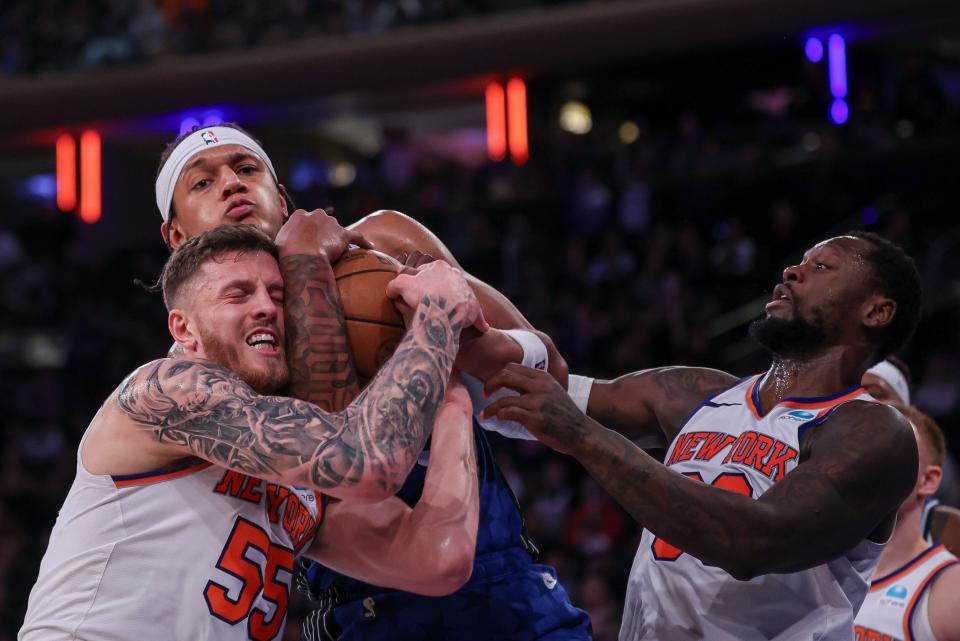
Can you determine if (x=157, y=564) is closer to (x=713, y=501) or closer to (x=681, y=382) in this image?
(x=713, y=501)

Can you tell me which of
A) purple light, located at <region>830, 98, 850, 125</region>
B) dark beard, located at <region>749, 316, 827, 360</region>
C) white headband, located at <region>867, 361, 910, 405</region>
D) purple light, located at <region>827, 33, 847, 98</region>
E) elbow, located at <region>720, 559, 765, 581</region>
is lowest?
elbow, located at <region>720, 559, 765, 581</region>

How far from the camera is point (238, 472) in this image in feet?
9.77

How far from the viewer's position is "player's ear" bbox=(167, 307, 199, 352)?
122 inches

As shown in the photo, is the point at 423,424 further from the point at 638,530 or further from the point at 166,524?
the point at 638,530

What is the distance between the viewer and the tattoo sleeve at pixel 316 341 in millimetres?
3127

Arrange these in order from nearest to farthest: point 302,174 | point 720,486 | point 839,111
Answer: point 720,486 < point 839,111 < point 302,174

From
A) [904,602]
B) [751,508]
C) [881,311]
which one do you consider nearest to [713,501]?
[751,508]

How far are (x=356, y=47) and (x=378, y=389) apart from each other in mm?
11848

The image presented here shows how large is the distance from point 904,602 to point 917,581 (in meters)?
0.10

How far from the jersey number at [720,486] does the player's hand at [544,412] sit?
584mm

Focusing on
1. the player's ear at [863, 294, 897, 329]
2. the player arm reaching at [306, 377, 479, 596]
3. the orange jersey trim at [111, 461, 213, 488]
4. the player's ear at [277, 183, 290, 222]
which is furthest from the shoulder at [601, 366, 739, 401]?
the orange jersey trim at [111, 461, 213, 488]

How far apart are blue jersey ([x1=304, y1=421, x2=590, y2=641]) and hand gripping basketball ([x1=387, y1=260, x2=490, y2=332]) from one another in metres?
0.58

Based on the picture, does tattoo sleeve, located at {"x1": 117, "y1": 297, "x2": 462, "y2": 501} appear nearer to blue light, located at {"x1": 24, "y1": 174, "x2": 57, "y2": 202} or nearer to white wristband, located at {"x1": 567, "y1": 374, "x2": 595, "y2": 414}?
white wristband, located at {"x1": 567, "y1": 374, "x2": 595, "y2": 414}

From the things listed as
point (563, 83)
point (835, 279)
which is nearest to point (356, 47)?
point (563, 83)
